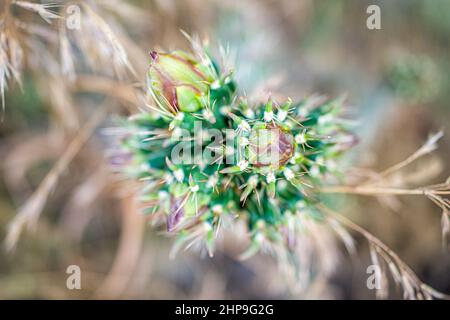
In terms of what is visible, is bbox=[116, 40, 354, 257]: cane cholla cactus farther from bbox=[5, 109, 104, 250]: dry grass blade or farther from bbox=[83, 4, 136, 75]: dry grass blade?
bbox=[5, 109, 104, 250]: dry grass blade

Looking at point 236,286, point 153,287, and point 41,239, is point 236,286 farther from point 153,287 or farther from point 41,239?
point 41,239

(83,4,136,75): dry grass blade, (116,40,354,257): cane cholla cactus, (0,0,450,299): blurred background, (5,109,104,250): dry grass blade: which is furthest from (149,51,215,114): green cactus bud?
(0,0,450,299): blurred background

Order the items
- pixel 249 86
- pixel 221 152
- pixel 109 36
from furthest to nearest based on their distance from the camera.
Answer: pixel 249 86 < pixel 109 36 < pixel 221 152

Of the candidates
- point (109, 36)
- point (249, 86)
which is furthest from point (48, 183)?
point (249, 86)

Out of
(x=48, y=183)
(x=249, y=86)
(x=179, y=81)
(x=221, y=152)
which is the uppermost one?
(x=249, y=86)

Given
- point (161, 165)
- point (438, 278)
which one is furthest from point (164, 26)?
point (438, 278)

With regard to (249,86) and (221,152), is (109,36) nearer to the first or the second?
(221,152)
